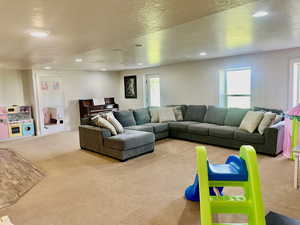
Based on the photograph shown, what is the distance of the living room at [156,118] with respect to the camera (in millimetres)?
2047

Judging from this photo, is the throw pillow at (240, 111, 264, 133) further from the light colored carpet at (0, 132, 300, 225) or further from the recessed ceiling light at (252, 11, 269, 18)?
the recessed ceiling light at (252, 11, 269, 18)

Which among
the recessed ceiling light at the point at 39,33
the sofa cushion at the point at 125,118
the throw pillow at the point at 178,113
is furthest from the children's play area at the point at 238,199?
the throw pillow at the point at 178,113

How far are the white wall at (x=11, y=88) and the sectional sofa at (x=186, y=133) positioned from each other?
337cm

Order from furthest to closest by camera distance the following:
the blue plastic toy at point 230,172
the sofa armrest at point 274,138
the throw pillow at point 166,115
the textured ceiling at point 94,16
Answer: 1. the throw pillow at point 166,115
2. the sofa armrest at point 274,138
3. the textured ceiling at point 94,16
4. the blue plastic toy at point 230,172

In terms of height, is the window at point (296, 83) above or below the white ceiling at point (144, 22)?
below

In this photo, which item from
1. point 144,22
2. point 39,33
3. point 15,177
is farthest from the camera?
point 15,177

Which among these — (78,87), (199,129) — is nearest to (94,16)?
(199,129)

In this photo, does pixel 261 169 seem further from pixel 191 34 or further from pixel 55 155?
pixel 55 155

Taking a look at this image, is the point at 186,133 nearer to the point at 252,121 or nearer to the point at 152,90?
the point at 252,121

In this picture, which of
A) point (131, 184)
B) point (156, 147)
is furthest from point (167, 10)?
point (156, 147)

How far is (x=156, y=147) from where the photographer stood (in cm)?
504

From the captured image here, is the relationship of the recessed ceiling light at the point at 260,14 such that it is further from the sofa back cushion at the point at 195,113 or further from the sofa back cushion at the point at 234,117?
the sofa back cushion at the point at 195,113

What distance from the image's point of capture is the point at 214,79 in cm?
605

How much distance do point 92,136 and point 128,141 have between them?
3.48 ft
